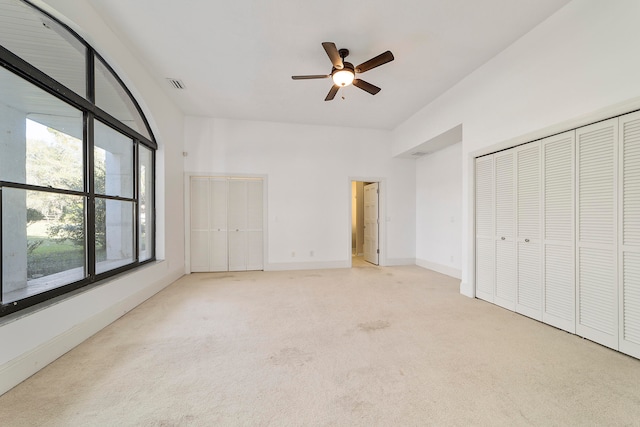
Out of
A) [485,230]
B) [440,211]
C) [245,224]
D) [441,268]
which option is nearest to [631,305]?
[485,230]

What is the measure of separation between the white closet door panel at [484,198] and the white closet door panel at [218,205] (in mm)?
4698

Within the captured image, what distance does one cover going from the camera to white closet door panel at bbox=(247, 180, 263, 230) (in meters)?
5.55

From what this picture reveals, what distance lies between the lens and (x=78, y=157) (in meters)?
2.65

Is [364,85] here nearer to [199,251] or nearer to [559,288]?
[559,288]

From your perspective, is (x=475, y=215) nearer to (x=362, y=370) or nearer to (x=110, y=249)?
(x=362, y=370)

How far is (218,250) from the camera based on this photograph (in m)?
5.45

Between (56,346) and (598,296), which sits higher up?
(598,296)

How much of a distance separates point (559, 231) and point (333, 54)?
3.07 m

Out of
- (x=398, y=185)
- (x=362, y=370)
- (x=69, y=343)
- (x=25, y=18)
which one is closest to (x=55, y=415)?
(x=69, y=343)

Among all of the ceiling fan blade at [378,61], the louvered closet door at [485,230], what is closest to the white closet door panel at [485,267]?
the louvered closet door at [485,230]

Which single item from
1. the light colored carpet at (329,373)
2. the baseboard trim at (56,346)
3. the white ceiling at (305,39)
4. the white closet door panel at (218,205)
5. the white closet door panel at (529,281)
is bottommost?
the light colored carpet at (329,373)

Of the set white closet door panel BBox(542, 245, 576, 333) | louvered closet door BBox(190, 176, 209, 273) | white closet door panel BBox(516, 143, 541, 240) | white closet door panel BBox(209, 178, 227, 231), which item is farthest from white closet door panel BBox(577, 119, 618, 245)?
louvered closet door BBox(190, 176, 209, 273)

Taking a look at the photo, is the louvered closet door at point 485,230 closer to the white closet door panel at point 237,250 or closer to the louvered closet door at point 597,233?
the louvered closet door at point 597,233

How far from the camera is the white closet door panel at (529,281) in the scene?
9.59 feet
